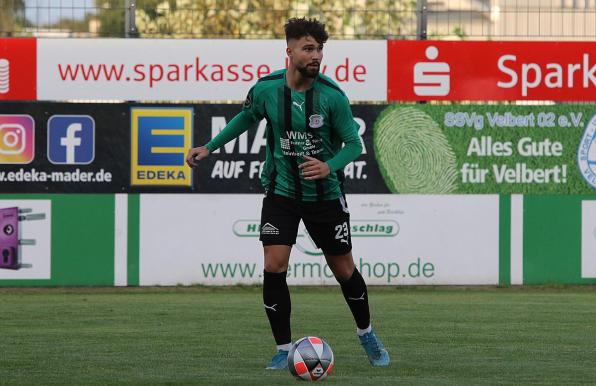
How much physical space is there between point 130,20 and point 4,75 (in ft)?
5.69

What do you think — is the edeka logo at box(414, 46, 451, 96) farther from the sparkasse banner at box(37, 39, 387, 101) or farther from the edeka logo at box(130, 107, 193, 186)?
the edeka logo at box(130, 107, 193, 186)

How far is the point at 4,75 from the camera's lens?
17391 mm

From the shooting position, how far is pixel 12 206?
17203 mm

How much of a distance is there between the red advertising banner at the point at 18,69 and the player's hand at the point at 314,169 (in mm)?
9877

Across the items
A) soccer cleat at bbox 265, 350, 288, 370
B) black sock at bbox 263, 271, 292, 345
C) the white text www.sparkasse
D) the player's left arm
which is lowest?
soccer cleat at bbox 265, 350, 288, 370

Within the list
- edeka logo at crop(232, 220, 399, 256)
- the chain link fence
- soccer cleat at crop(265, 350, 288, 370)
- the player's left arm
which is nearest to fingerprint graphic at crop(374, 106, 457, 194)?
edeka logo at crop(232, 220, 399, 256)

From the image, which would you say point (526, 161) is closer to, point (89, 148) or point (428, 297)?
point (428, 297)

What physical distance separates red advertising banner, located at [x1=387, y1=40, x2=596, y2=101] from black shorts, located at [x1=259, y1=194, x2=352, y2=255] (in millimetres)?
9323

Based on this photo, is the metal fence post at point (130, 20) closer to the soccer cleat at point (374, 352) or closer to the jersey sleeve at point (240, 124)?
the jersey sleeve at point (240, 124)

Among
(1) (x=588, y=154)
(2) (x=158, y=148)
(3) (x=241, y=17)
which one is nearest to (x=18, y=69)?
(2) (x=158, y=148)

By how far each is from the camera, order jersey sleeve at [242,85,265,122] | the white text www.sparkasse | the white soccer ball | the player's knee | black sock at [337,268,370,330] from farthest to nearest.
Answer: the white text www.sparkasse → black sock at [337,268,370,330] → jersey sleeve at [242,85,265,122] → the player's knee → the white soccer ball

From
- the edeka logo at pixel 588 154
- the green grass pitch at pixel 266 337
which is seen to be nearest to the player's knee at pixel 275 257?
the green grass pitch at pixel 266 337

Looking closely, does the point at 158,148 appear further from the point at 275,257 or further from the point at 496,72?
the point at 275,257

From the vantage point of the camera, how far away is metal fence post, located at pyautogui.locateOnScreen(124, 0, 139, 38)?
17.5 metres
